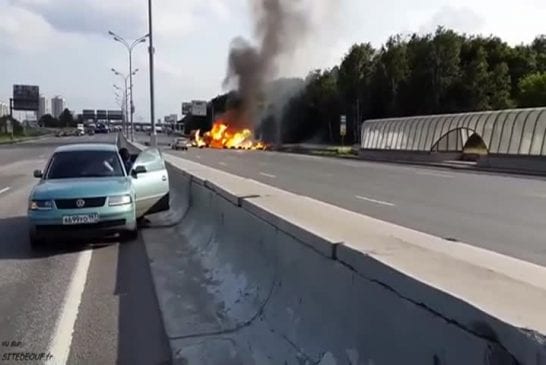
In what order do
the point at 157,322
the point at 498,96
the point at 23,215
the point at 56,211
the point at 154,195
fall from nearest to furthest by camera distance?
1. the point at 157,322
2. the point at 56,211
3. the point at 154,195
4. the point at 23,215
5. the point at 498,96

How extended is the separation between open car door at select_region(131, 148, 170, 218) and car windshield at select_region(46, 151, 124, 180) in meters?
0.40

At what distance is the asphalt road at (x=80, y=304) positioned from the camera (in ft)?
18.4

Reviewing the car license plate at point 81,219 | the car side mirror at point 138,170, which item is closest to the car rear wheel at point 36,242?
the car license plate at point 81,219

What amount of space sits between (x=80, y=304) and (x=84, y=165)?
526 centimetres

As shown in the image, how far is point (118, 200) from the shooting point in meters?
10.8

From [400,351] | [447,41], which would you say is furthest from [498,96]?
[400,351]

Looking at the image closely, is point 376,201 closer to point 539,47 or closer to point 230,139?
point 230,139

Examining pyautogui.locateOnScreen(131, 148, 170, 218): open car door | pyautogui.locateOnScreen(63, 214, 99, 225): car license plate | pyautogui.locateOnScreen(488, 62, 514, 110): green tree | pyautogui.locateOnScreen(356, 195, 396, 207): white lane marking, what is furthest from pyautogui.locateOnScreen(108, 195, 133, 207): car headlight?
pyautogui.locateOnScreen(488, 62, 514, 110): green tree

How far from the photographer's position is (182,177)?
14992 mm

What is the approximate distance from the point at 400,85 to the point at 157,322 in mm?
71589

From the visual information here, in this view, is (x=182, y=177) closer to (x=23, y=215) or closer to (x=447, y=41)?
(x=23, y=215)

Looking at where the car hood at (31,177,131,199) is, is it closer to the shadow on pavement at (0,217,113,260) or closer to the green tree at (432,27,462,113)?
the shadow on pavement at (0,217,113,260)

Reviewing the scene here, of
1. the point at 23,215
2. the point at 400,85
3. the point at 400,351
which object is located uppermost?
the point at 400,85

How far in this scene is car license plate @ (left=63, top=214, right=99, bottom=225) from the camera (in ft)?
33.9
